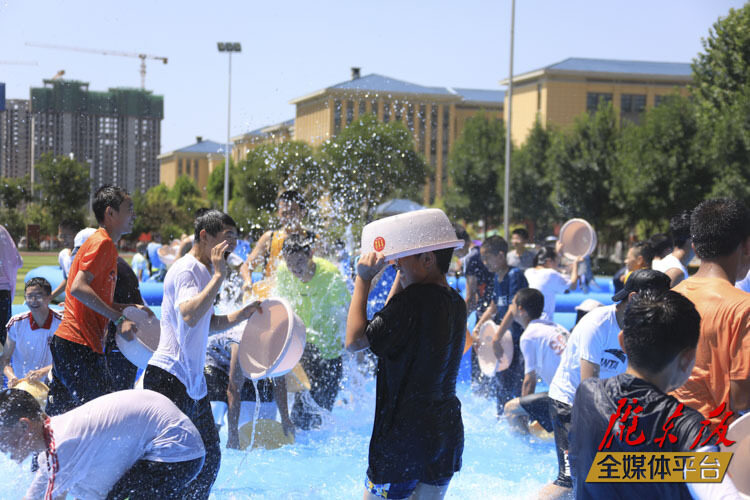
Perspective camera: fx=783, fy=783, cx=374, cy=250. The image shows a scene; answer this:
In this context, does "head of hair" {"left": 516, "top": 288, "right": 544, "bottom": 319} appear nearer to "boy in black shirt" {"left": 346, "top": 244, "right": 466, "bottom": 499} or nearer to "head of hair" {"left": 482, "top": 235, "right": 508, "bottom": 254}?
"head of hair" {"left": 482, "top": 235, "right": 508, "bottom": 254}

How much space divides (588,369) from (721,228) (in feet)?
4.14

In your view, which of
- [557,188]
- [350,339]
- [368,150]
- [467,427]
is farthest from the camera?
[557,188]

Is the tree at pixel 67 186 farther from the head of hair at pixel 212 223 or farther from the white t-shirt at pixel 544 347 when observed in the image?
the head of hair at pixel 212 223

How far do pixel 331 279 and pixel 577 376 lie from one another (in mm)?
2448

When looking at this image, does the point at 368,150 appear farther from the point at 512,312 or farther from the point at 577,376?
the point at 577,376

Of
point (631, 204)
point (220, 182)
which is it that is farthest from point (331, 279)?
point (220, 182)

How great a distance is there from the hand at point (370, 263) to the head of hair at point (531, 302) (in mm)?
3635

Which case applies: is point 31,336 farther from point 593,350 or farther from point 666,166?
point 666,166

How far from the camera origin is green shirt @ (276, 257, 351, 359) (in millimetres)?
6281

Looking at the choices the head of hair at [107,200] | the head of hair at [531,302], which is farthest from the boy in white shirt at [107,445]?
the head of hair at [531,302]

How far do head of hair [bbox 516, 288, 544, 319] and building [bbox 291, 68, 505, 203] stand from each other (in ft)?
32.3

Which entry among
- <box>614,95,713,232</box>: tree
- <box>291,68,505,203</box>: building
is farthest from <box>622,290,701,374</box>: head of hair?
<box>614,95,713,232</box>: tree

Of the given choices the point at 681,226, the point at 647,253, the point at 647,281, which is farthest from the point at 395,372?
the point at 647,253

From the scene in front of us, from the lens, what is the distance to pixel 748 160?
90.4ft
